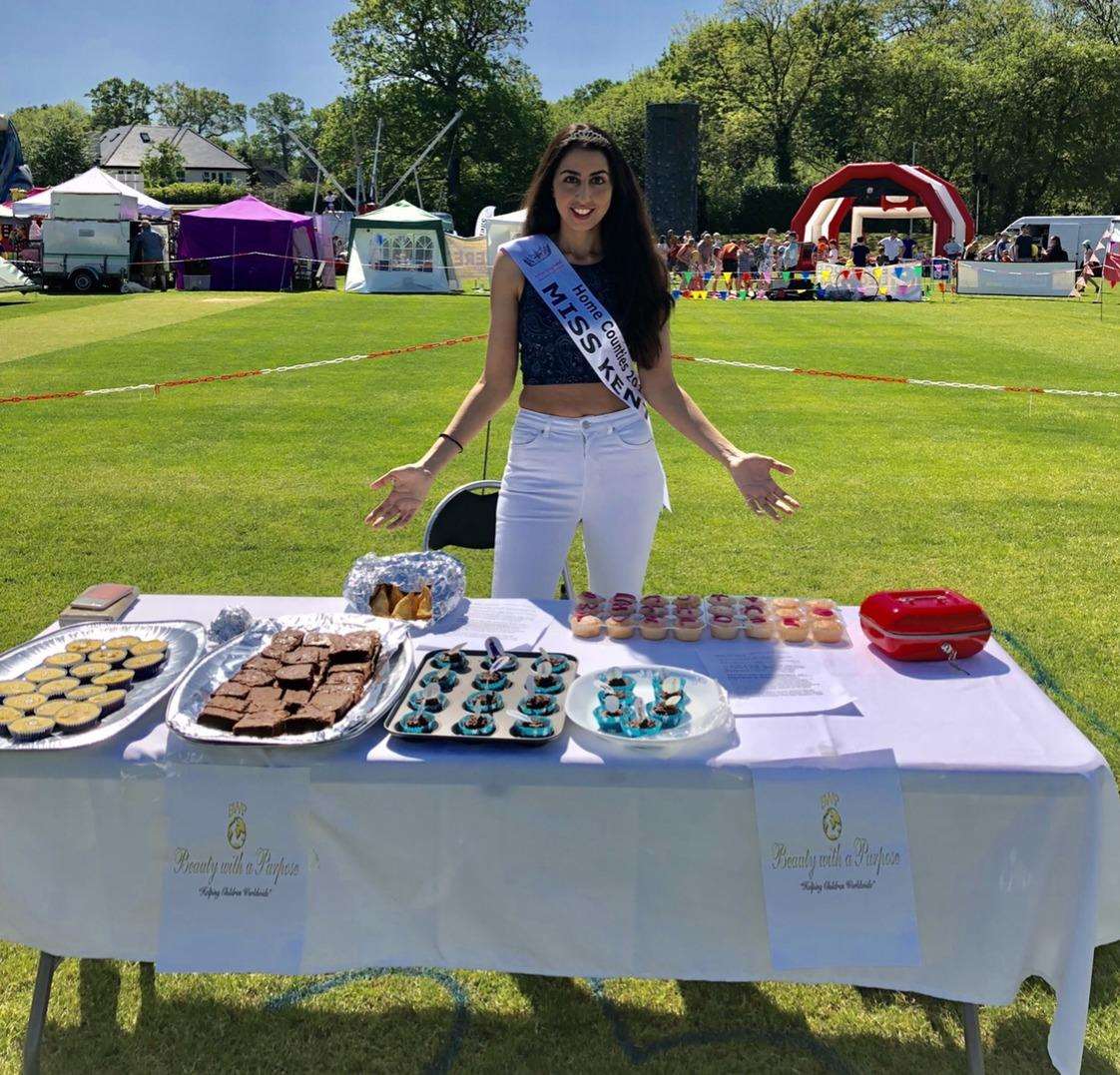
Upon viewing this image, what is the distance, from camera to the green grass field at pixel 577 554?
2.54 meters

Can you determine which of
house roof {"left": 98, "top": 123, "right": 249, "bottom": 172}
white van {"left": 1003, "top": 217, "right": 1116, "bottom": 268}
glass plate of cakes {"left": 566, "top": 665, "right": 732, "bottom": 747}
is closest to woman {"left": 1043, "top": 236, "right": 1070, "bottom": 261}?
white van {"left": 1003, "top": 217, "right": 1116, "bottom": 268}

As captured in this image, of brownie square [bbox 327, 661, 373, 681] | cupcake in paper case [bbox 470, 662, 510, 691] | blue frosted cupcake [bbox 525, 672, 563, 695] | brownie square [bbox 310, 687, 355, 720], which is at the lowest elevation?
brownie square [bbox 310, 687, 355, 720]

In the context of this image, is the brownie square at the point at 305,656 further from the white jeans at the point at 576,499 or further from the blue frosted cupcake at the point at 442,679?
the white jeans at the point at 576,499

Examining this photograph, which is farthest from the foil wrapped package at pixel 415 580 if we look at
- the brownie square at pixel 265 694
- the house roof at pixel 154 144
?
the house roof at pixel 154 144

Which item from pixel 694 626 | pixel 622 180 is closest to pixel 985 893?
pixel 694 626

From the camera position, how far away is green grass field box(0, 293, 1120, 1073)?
254cm

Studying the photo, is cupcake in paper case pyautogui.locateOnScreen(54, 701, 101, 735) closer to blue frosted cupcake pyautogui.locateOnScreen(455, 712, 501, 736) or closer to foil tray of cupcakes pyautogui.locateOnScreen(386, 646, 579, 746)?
foil tray of cupcakes pyautogui.locateOnScreen(386, 646, 579, 746)

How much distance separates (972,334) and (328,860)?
19.0 m

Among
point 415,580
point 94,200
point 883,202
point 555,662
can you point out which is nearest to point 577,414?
→ point 415,580

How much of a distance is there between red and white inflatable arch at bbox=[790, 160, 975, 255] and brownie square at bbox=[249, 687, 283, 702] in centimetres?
3768

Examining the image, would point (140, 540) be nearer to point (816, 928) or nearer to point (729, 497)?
point (729, 497)

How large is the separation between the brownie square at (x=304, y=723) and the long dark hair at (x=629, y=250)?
163 centimetres

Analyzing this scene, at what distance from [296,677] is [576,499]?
3.92 feet

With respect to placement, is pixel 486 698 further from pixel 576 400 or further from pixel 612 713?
pixel 576 400
